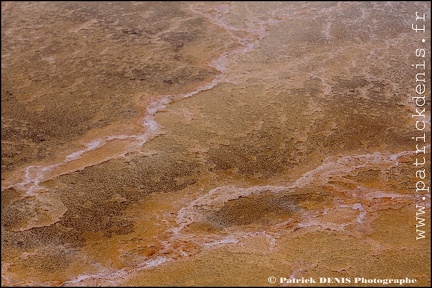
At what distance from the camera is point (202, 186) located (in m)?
12.7

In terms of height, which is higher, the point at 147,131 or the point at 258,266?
the point at 147,131

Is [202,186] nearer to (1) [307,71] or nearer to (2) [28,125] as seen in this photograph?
(2) [28,125]

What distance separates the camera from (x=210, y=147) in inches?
552

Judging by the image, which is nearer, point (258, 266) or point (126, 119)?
point (258, 266)

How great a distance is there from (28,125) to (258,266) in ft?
28.5

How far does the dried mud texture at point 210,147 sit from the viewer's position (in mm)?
10469

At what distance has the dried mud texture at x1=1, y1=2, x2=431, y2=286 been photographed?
10469mm

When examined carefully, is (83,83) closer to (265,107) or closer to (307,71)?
(265,107)

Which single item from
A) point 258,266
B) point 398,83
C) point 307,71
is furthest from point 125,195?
point 398,83

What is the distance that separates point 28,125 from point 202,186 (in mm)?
5986

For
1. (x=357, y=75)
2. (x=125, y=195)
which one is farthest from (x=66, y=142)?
(x=357, y=75)

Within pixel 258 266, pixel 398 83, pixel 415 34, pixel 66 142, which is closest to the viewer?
pixel 258 266

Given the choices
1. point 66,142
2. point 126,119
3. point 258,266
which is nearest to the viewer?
point 258,266

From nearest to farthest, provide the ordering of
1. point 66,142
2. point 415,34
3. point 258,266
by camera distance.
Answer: point 258,266 < point 66,142 < point 415,34
